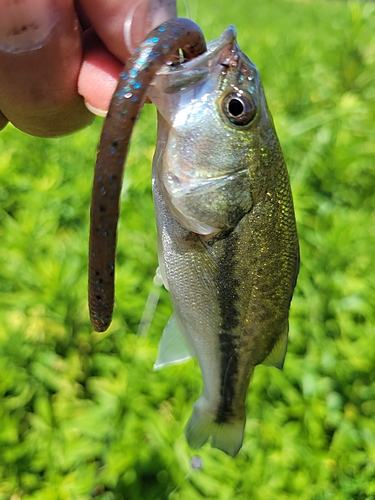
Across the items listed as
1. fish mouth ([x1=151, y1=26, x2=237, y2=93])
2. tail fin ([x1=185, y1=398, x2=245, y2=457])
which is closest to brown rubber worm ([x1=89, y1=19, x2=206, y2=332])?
fish mouth ([x1=151, y1=26, x2=237, y2=93])

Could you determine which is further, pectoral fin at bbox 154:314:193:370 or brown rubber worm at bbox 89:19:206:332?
pectoral fin at bbox 154:314:193:370

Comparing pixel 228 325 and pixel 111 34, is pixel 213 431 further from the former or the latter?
pixel 111 34

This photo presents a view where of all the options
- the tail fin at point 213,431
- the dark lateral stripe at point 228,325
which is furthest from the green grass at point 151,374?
the dark lateral stripe at point 228,325

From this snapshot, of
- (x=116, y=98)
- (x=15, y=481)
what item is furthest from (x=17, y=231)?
(x=116, y=98)

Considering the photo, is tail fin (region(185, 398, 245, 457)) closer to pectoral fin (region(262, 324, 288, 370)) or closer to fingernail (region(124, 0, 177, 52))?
pectoral fin (region(262, 324, 288, 370))

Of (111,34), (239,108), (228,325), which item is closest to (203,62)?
(239,108)

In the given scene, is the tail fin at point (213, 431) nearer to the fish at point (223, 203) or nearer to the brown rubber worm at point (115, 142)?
the fish at point (223, 203)
